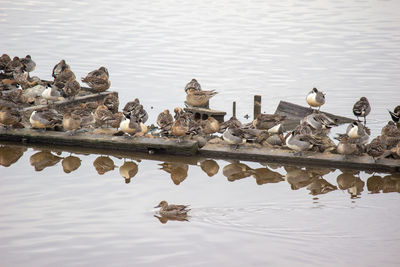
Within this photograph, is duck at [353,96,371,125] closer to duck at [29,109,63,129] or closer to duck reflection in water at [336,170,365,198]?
duck reflection in water at [336,170,365,198]

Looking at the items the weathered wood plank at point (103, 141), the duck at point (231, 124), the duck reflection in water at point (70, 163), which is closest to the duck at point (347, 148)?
the duck at point (231, 124)

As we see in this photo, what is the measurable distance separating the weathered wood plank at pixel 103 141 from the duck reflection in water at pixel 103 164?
45cm

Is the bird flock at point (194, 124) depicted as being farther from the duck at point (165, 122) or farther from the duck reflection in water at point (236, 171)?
the duck reflection in water at point (236, 171)

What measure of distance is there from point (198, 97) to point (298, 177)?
15.0 feet

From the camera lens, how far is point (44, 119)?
645 inches

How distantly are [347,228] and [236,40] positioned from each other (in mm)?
20534

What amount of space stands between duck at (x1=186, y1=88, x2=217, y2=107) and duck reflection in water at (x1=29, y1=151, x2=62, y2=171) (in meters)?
4.01

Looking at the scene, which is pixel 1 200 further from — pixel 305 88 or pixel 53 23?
pixel 53 23

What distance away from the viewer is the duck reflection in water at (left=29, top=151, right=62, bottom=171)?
1510cm

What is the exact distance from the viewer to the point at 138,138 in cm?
1588

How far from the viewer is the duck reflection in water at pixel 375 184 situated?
13758 mm

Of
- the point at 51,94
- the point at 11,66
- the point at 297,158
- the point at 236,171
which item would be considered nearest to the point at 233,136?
the point at 236,171

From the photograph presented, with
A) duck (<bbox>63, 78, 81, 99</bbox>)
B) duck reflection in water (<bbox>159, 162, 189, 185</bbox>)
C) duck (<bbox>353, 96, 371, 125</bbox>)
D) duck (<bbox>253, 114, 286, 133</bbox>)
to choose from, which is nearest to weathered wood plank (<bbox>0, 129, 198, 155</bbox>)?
duck reflection in water (<bbox>159, 162, 189, 185</bbox>)

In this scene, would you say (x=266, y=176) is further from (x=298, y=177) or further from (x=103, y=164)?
(x=103, y=164)
